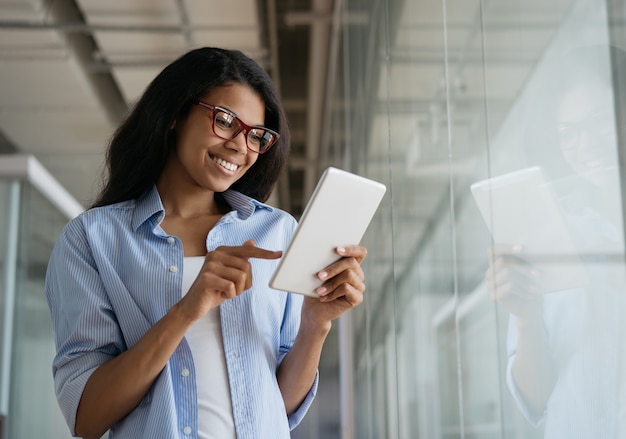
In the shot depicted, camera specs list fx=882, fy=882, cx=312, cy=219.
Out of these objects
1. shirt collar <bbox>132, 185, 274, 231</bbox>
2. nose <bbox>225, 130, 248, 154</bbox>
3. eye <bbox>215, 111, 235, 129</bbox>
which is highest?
eye <bbox>215, 111, 235, 129</bbox>

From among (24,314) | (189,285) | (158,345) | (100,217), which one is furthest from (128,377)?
(24,314)

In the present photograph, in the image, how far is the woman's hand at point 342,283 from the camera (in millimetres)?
1493

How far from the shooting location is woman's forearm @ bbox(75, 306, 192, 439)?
140cm

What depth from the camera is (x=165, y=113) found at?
66.5 inches

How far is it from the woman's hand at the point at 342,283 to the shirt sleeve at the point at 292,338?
0.15 m

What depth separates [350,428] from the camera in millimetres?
6316

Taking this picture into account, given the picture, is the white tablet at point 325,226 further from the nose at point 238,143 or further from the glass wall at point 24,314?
the glass wall at point 24,314

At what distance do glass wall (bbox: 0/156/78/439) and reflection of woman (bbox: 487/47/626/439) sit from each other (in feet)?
17.3

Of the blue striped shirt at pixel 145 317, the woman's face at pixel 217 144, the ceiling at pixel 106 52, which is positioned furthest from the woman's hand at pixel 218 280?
the ceiling at pixel 106 52

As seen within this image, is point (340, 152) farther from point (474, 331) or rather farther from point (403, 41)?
point (474, 331)

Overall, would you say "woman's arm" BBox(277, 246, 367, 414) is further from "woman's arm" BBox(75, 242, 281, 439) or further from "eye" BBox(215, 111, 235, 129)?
"eye" BBox(215, 111, 235, 129)

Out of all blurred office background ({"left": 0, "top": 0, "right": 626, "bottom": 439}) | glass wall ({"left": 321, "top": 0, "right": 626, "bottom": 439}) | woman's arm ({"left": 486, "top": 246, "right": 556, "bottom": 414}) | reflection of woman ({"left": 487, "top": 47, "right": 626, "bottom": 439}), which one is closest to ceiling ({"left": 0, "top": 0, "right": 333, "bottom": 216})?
blurred office background ({"left": 0, "top": 0, "right": 626, "bottom": 439})

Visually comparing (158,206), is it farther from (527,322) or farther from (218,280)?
(527,322)

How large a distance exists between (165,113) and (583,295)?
892 millimetres
